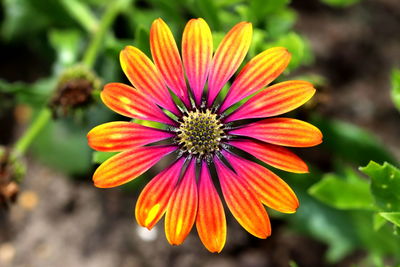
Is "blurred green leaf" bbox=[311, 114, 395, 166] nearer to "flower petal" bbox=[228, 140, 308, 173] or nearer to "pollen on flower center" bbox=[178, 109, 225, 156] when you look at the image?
"pollen on flower center" bbox=[178, 109, 225, 156]

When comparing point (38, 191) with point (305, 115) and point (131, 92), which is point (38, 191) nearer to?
point (305, 115)

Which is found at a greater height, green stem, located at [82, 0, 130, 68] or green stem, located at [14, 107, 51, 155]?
green stem, located at [82, 0, 130, 68]

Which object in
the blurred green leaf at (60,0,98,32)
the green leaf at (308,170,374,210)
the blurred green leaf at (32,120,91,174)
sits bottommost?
the green leaf at (308,170,374,210)

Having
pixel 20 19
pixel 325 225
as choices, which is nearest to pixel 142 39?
pixel 20 19

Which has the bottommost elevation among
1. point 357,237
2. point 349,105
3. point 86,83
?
point 357,237

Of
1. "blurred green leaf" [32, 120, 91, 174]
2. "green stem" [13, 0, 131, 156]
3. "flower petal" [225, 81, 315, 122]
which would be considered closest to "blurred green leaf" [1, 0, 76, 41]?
"green stem" [13, 0, 131, 156]

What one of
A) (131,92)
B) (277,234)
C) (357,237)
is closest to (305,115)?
(357,237)

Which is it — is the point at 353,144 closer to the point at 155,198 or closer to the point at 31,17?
the point at 155,198
